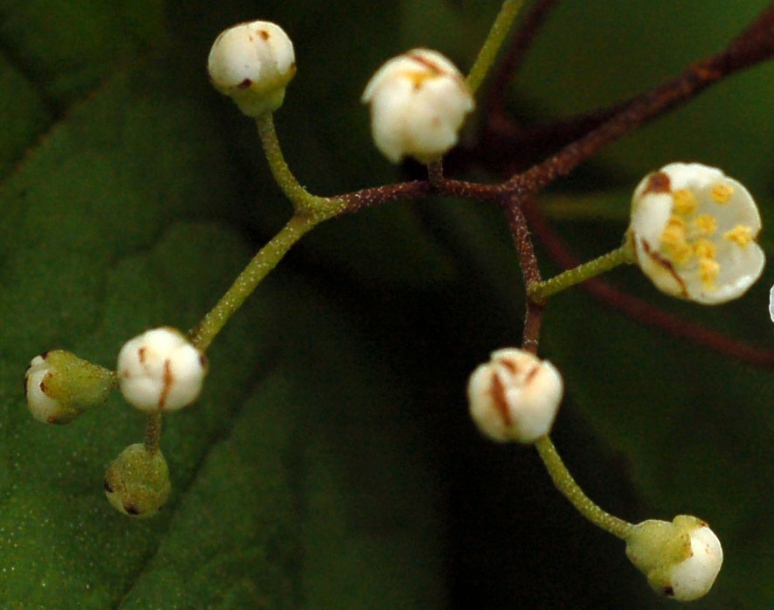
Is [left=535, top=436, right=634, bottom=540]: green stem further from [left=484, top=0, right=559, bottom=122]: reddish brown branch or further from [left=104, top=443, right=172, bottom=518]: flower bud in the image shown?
[left=484, top=0, right=559, bottom=122]: reddish brown branch

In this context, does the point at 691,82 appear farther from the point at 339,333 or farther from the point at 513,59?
the point at 339,333

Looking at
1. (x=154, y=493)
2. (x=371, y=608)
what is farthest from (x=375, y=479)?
(x=154, y=493)

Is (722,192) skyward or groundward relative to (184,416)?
skyward

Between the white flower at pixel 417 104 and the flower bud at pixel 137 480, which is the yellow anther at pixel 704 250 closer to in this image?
the white flower at pixel 417 104

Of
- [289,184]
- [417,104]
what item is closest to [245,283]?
[289,184]

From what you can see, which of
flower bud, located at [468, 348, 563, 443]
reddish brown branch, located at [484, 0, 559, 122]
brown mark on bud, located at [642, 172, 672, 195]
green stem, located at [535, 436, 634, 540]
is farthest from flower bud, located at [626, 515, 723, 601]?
reddish brown branch, located at [484, 0, 559, 122]
